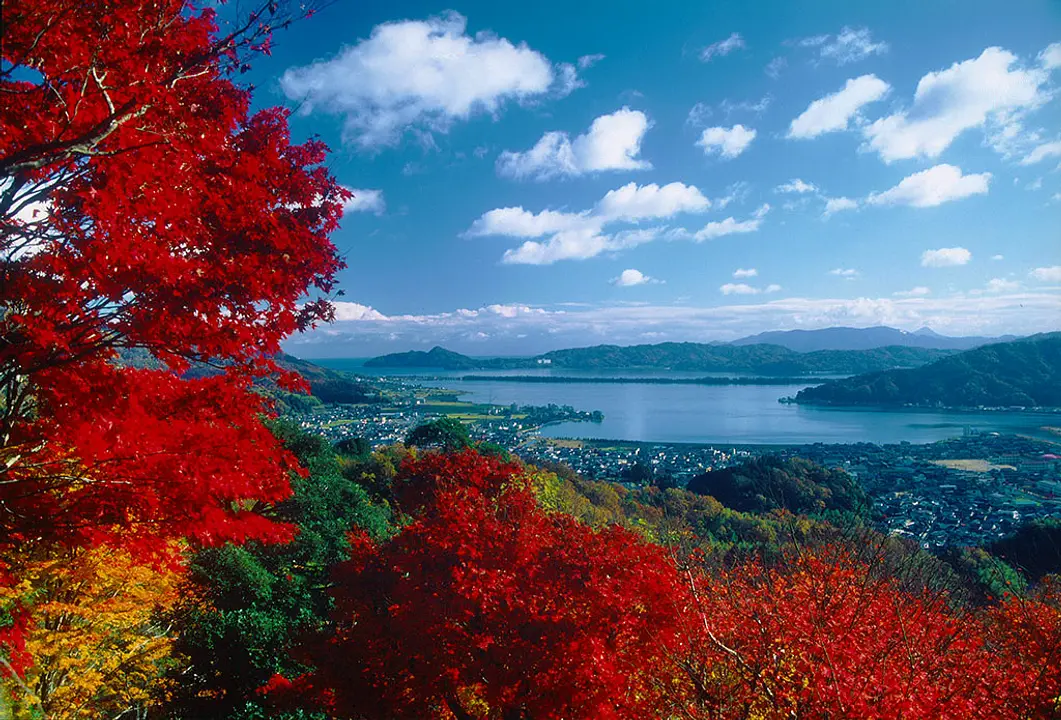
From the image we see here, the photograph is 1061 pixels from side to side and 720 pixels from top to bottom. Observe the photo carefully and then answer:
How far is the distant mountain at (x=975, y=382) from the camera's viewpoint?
7525 centimetres

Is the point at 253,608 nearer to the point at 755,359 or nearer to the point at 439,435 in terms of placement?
the point at 439,435

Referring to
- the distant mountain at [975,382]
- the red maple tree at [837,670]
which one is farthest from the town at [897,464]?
the distant mountain at [975,382]

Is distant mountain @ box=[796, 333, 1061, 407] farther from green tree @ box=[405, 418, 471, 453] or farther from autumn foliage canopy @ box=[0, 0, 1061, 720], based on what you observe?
autumn foliage canopy @ box=[0, 0, 1061, 720]

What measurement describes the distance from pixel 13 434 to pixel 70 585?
5336 millimetres

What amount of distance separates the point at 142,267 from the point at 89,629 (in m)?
7.66

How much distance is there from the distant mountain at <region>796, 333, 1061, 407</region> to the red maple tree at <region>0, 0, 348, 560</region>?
98.7m

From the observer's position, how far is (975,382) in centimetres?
8175

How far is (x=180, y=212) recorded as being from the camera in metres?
3.62

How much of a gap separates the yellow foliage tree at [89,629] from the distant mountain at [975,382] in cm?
9840

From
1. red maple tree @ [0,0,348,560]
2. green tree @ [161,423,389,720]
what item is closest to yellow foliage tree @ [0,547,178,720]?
green tree @ [161,423,389,720]

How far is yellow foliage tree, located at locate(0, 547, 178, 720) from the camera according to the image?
7.28 m

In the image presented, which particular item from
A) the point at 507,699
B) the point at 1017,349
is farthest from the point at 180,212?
the point at 1017,349

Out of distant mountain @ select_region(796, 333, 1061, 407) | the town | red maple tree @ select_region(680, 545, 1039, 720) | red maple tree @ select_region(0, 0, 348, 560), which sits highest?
red maple tree @ select_region(0, 0, 348, 560)

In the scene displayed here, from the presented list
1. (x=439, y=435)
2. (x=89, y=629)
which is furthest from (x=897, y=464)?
(x=89, y=629)
